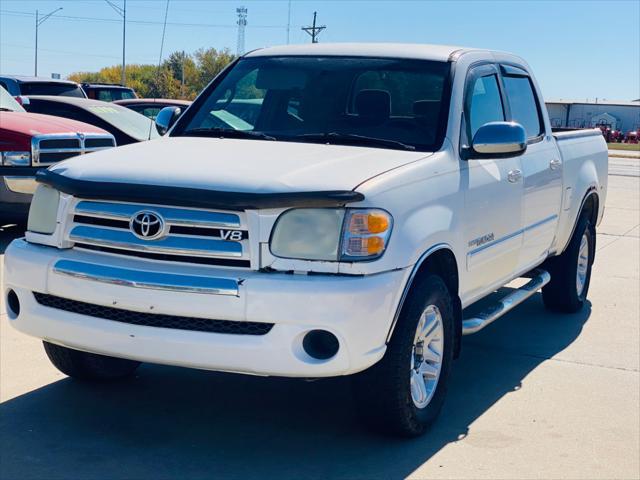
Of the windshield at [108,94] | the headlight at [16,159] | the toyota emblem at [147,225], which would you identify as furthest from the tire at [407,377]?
the windshield at [108,94]

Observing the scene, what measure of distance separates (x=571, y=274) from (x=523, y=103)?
59.2 inches

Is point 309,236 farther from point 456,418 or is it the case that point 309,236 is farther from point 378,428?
point 456,418

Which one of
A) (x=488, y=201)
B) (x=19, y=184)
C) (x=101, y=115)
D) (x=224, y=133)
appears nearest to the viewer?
(x=488, y=201)

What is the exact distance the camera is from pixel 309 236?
13.9 ft

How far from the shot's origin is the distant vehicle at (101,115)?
45.3ft

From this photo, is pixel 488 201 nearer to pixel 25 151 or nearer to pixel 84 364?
pixel 84 364

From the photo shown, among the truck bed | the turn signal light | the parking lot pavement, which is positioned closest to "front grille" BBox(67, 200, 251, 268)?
the turn signal light

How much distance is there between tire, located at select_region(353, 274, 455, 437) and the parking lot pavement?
13 cm

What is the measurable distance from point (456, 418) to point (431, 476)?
0.86m

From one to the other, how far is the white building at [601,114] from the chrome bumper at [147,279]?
86.6m

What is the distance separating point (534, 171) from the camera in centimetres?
639

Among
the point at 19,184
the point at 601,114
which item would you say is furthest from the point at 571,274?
the point at 601,114

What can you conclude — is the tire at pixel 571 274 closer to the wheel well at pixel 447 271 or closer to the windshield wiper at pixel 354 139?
the wheel well at pixel 447 271

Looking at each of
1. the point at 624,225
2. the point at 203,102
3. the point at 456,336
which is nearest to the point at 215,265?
the point at 456,336
